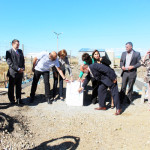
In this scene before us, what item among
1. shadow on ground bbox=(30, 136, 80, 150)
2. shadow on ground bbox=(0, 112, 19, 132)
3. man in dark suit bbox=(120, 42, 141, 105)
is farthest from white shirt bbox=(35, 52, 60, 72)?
shadow on ground bbox=(30, 136, 80, 150)

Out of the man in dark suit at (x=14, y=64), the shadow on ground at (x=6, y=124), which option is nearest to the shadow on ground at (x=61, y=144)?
the shadow on ground at (x=6, y=124)

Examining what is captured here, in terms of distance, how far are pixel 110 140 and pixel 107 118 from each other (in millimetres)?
970

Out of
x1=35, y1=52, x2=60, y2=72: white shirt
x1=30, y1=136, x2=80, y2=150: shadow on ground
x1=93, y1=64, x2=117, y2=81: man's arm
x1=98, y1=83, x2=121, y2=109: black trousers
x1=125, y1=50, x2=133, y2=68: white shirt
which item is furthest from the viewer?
x1=125, y1=50, x2=133, y2=68: white shirt

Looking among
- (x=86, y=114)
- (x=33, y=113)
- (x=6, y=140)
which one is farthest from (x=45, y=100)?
(x=6, y=140)

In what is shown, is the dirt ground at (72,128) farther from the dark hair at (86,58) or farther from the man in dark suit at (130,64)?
the dark hair at (86,58)

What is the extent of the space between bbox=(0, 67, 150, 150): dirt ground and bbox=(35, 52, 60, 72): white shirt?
110 cm

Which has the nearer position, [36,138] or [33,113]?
[36,138]

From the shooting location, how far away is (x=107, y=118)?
409 centimetres

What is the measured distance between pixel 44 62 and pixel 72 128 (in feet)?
6.53

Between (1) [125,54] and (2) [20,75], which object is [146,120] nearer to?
(1) [125,54]

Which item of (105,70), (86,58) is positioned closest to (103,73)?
(105,70)

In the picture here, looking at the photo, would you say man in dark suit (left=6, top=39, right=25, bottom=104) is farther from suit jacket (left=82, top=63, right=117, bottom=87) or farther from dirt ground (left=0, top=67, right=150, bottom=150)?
suit jacket (left=82, top=63, right=117, bottom=87)

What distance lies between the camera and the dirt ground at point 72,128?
2.96 m

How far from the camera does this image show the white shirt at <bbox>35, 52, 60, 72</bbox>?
4.65 metres
